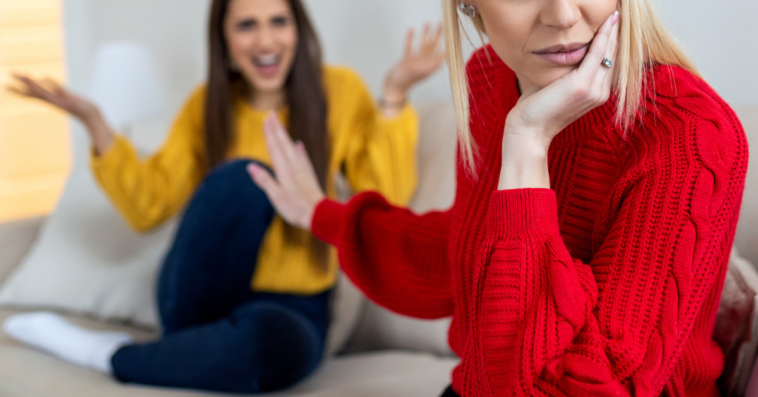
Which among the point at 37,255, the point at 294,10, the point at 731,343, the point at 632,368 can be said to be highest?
the point at 294,10

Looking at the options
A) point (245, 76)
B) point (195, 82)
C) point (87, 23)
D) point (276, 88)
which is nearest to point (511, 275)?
point (276, 88)

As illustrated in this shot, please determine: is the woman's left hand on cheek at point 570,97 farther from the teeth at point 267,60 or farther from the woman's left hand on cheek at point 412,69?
the teeth at point 267,60

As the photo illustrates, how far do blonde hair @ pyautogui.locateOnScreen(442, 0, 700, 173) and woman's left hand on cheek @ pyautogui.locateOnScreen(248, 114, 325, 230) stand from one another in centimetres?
45

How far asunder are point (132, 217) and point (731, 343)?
1.32m

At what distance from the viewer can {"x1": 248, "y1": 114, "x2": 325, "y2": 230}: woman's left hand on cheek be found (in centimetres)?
114

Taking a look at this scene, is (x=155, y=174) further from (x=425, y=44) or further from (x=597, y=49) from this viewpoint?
(x=597, y=49)

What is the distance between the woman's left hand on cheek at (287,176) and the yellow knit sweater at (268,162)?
0.34 meters

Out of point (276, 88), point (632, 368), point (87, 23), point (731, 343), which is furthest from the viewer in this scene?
point (87, 23)

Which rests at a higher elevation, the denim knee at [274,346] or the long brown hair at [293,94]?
the long brown hair at [293,94]

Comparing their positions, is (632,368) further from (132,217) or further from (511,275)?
(132,217)

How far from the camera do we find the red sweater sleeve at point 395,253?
99 centimetres

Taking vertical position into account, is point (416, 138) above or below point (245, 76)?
below

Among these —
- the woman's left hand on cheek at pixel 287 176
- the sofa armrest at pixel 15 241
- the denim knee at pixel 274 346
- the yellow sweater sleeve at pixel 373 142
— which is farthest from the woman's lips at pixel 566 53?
the sofa armrest at pixel 15 241

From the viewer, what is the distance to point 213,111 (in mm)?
1637
